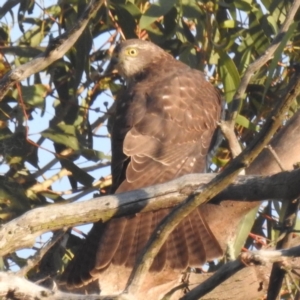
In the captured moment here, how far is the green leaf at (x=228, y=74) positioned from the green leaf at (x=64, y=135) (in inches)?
31.0

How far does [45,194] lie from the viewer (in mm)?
4578

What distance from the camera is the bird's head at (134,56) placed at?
5.24m

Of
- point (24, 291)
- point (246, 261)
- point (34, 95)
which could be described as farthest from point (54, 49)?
point (34, 95)

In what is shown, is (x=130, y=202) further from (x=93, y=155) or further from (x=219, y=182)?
(x=93, y=155)

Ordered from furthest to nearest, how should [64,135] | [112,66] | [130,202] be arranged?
[112,66]
[64,135]
[130,202]

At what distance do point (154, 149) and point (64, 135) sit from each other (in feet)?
1.51

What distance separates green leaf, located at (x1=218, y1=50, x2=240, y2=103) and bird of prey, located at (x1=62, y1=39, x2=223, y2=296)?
47 centimetres

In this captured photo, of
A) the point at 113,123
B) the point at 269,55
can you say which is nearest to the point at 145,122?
the point at 113,123

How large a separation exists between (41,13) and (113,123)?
71 centimetres

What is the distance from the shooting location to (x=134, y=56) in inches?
221

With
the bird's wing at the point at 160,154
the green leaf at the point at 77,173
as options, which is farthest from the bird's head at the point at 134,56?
the green leaf at the point at 77,173

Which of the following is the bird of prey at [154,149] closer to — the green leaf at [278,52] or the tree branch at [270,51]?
the tree branch at [270,51]

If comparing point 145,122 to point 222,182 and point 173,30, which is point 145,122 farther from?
point 222,182

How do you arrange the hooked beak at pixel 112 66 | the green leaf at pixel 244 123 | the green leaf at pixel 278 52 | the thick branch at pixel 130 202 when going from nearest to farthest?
the thick branch at pixel 130 202 < the green leaf at pixel 278 52 < the green leaf at pixel 244 123 < the hooked beak at pixel 112 66
